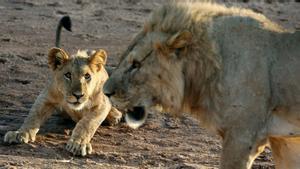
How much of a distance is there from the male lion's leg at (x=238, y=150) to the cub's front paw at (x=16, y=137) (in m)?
2.07

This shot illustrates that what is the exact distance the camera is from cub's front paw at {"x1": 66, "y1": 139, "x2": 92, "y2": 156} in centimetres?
619

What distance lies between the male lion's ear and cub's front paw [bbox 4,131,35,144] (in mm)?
2014

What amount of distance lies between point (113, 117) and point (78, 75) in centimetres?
70

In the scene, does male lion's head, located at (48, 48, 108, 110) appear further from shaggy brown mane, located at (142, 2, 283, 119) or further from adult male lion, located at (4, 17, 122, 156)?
shaggy brown mane, located at (142, 2, 283, 119)

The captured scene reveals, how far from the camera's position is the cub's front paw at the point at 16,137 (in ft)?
20.7

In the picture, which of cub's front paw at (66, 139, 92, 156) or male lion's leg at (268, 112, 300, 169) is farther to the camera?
cub's front paw at (66, 139, 92, 156)

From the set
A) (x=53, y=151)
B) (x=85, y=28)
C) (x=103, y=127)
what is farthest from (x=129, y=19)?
(x=53, y=151)

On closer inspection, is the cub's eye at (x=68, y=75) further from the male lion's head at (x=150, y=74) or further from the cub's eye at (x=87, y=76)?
the male lion's head at (x=150, y=74)

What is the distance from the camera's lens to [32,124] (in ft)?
21.3

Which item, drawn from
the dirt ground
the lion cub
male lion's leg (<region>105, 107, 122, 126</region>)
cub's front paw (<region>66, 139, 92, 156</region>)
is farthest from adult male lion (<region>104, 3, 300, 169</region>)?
male lion's leg (<region>105, 107, 122, 126</region>)

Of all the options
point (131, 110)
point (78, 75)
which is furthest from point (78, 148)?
point (131, 110)

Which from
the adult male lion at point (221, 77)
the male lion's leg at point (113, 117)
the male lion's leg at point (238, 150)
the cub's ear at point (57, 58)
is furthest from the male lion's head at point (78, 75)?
the male lion's leg at point (238, 150)

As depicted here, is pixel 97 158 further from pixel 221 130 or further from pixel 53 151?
pixel 221 130

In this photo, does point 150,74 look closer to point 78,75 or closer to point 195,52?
point 195,52
